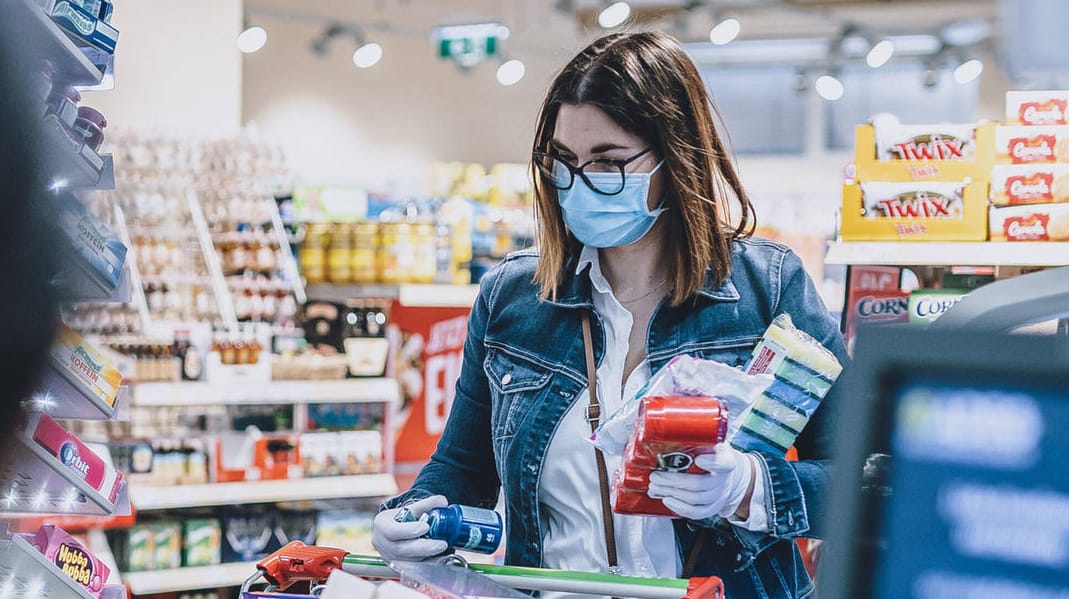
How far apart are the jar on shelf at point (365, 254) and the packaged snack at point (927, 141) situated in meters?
3.02

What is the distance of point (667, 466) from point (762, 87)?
14.6 meters

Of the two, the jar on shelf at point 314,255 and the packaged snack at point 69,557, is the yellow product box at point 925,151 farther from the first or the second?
the jar on shelf at point 314,255

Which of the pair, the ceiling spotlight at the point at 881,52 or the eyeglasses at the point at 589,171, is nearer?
the eyeglasses at the point at 589,171

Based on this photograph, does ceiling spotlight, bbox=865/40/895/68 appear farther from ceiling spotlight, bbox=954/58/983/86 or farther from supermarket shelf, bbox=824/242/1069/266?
supermarket shelf, bbox=824/242/1069/266

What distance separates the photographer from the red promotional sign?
5734 millimetres

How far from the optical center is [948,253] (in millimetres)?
3105

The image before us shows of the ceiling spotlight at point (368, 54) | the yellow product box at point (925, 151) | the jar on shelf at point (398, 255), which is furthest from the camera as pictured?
the ceiling spotlight at point (368, 54)

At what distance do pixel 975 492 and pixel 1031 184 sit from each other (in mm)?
2608

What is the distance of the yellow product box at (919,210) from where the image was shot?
10.2 ft

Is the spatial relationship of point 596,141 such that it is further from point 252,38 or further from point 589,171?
point 252,38

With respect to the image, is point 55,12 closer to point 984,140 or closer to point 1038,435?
point 1038,435

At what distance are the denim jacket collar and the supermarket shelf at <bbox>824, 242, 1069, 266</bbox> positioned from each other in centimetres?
124

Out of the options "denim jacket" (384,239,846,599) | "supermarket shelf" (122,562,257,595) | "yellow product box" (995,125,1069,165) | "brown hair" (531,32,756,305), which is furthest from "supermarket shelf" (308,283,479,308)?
"brown hair" (531,32,756,305)

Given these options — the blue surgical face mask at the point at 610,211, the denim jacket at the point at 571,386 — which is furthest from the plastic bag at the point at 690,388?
the blue surgical face mask at the point at 610,211
